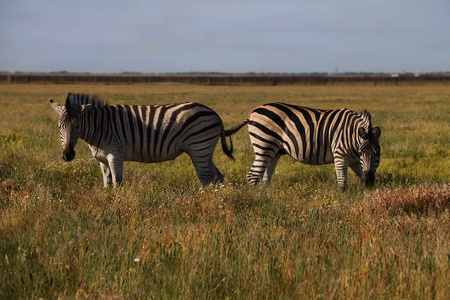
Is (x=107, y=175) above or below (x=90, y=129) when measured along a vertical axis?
below

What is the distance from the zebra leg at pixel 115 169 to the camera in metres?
8.17

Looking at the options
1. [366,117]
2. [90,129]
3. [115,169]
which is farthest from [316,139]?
[90,129]

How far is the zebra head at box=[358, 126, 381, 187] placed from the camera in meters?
8.02

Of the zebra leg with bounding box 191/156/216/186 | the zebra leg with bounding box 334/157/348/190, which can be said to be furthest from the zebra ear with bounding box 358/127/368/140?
the zebra leg with bounding box 191/156/216/186

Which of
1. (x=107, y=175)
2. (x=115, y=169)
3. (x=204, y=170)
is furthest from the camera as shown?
(x=204, y=170)

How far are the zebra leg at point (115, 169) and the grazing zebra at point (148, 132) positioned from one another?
0.09ft

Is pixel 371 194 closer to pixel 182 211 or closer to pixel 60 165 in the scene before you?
pixel 182 211

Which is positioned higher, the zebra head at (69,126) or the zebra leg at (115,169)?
the zebra head at (69,126)

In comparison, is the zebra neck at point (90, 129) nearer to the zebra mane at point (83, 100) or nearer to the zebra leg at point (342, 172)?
the zebra mane at point (83, 100)

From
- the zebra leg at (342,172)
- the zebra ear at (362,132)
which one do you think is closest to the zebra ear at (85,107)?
the zebra leg at (342,172)

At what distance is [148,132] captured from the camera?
28.5 feet

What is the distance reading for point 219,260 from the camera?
4.42 meters

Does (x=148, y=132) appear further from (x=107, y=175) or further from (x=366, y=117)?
(x=366, y=117)

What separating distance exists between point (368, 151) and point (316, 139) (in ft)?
3.51
